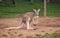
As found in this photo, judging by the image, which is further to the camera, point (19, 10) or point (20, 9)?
→ point (20, 9)

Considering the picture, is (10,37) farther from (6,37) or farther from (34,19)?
(34,19)

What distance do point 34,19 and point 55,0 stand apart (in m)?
20.3

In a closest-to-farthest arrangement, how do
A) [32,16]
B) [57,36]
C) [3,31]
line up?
1. [57,36]
2. [3,31]
3. [32,16]

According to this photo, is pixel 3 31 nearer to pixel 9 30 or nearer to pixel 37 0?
pixel 9 30

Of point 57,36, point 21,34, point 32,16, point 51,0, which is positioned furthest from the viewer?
point 51,0

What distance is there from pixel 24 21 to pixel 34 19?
820mm

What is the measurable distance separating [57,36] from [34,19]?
288 cm

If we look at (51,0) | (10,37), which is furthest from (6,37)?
(51,0)

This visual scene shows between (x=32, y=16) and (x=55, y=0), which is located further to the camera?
(x=55, y=0)

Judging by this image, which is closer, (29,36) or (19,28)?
(29,36)

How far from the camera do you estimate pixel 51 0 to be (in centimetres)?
3134

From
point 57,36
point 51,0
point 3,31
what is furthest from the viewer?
point 51,0

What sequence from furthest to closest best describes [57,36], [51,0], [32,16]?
1. [51,0]
2. [32,16]
3. [57,36]

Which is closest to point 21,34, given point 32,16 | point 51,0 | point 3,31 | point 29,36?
point 29,36
